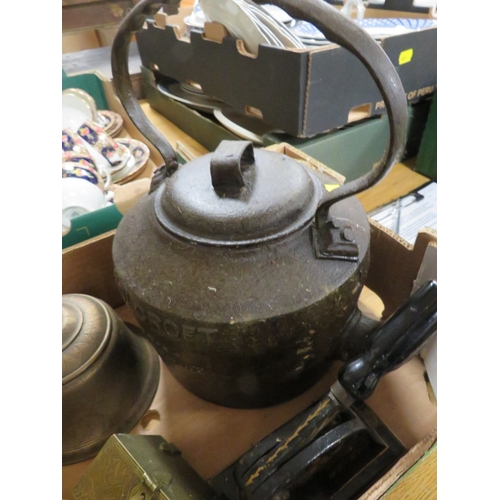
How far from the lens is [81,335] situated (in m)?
0.73

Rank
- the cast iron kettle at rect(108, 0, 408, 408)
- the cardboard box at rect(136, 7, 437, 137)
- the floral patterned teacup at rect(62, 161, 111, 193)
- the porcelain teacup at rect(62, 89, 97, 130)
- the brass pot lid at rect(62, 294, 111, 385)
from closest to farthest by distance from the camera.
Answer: the cast iron kettle at rect(108, 0, 408, 408) < the brass pot lid at rect(62, 294, 111, 385) < the cardboard box at rect(136, 7, 437, 137) < the floral patterned teacup at rect(62, 161, 111, 193) < the porcelain teacup at rect(62, 89, 97, 130)

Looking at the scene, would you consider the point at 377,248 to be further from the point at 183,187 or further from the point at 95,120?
the point at 95,120

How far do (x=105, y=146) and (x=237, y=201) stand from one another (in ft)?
3.37

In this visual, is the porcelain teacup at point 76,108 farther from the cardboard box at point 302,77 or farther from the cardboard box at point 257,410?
the cardboard box at point 257,410

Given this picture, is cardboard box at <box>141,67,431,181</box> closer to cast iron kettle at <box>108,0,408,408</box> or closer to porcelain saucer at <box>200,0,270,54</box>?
porcelain saucer at <box>200,0,270,54</box>

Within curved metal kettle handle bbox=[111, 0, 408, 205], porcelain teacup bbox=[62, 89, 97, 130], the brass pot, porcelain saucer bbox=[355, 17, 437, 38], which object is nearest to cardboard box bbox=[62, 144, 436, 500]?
the brass pot

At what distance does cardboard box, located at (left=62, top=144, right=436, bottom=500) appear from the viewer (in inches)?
30.4

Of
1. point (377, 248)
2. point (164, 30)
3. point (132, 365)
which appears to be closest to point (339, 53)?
point (377, 248)

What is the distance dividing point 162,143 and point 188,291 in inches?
12.1

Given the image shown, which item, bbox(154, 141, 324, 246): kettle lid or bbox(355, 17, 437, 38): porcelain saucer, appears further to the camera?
bbox(355, 17, 437, 38): porcelain saucer

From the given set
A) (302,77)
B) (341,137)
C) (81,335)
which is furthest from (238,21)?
(81,335)

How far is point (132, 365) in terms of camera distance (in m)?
0.82

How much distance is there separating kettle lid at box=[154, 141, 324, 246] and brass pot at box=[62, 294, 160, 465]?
11.3 inches

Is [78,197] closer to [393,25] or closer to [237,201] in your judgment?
[237,201]
